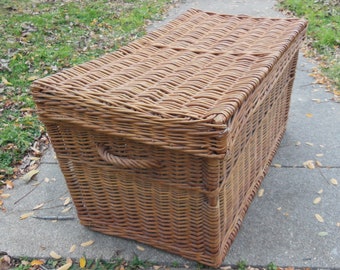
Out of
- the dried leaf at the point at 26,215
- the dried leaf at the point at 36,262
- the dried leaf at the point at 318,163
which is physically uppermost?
the dried leaf at the point at 36,262

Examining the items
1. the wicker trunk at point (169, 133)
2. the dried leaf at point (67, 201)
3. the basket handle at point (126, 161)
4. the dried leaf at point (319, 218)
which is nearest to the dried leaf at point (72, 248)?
the wicker trunk at point (169, 133)

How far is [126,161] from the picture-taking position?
1632mm

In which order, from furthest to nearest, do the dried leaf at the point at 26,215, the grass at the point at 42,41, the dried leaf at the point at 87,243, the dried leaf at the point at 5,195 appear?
the grass at the point at 42,41, the dried leaf at the point at 5,195, the dried leaf at the point at 26,215, the dried leaf at the point at 87,243

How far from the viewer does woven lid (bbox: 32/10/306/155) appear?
4.84 ft

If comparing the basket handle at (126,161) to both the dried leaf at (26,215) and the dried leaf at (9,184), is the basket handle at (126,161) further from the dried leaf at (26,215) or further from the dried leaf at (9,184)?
the dried leaf at (9,184)

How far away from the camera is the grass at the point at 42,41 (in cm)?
300

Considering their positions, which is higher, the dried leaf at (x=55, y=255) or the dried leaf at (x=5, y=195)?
the dried leaf at (x=55, y=255)

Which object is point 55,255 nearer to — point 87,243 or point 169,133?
point 87,243

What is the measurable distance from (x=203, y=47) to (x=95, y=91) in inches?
30.5

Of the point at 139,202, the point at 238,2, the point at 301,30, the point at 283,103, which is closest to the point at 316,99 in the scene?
the point at 283,103

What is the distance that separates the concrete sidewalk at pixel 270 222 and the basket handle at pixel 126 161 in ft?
1.79

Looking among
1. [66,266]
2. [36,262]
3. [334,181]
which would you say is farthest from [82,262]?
[334,181]

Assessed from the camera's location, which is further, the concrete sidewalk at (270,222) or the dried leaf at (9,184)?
the dried leaf at (9,184)

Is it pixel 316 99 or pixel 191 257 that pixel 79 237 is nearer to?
pixel 191 257
